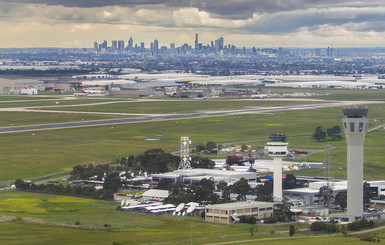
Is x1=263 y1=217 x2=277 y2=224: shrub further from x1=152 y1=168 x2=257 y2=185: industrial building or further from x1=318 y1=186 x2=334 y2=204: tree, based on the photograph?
x1=152 y1=168 x2=257 y2=185: industrial building

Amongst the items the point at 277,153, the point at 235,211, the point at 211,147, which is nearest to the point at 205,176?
the point at 277,153

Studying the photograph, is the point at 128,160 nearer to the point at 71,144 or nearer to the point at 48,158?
the point at 48,158

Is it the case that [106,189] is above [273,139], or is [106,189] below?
below

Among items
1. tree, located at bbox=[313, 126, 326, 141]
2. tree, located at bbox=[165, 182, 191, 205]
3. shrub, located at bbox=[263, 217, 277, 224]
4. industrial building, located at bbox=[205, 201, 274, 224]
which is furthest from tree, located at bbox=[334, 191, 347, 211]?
tree, located at bbox=[313, 126, 326, 141]

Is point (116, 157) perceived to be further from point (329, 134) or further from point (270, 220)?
point (270, 220)

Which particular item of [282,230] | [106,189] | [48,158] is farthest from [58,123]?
[282,230]
